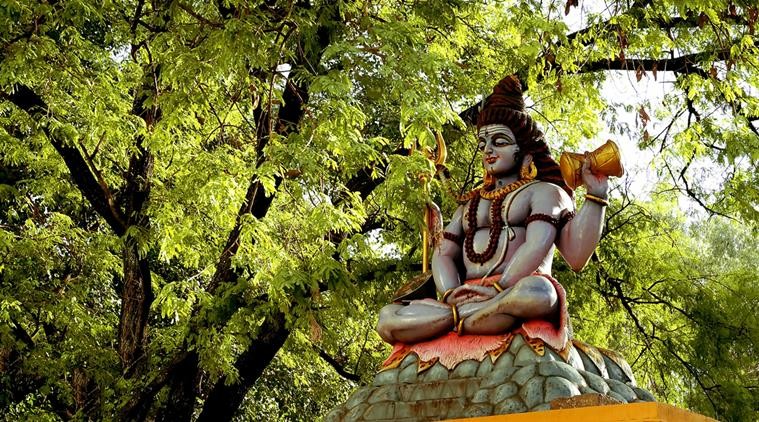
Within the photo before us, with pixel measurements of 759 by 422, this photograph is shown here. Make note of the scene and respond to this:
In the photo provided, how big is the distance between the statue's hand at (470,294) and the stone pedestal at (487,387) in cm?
40

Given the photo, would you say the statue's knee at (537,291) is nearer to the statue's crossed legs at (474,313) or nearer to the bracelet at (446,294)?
the statue's crossed legs at (474,313)

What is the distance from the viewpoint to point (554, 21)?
7543 millimetres

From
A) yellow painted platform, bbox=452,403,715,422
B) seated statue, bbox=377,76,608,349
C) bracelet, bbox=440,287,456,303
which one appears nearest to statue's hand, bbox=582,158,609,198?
seated statue, bbox=377,76,608,349

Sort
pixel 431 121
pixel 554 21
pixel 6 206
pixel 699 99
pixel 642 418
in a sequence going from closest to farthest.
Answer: pixel 642 418, pixel 431 121, pixel 554 21, pixel 699 99, pixel 6 206

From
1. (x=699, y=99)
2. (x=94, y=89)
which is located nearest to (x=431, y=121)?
(x=94, y=89)

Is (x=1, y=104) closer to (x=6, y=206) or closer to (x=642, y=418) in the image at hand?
(x=6, y=206)

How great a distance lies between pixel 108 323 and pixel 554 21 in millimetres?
6871

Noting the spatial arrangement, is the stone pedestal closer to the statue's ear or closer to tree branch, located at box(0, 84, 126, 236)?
the statue's ear

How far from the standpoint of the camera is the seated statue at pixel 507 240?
607 cm

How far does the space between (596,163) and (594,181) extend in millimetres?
131

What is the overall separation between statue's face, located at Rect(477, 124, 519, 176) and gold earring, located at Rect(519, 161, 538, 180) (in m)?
0.05

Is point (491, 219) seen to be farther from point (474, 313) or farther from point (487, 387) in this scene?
point (487, 387)

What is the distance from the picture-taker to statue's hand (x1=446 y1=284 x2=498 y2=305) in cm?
630

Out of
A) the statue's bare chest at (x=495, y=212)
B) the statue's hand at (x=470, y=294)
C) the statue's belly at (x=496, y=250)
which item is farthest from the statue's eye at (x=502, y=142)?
the statue's hand at (x=470, y=294)
